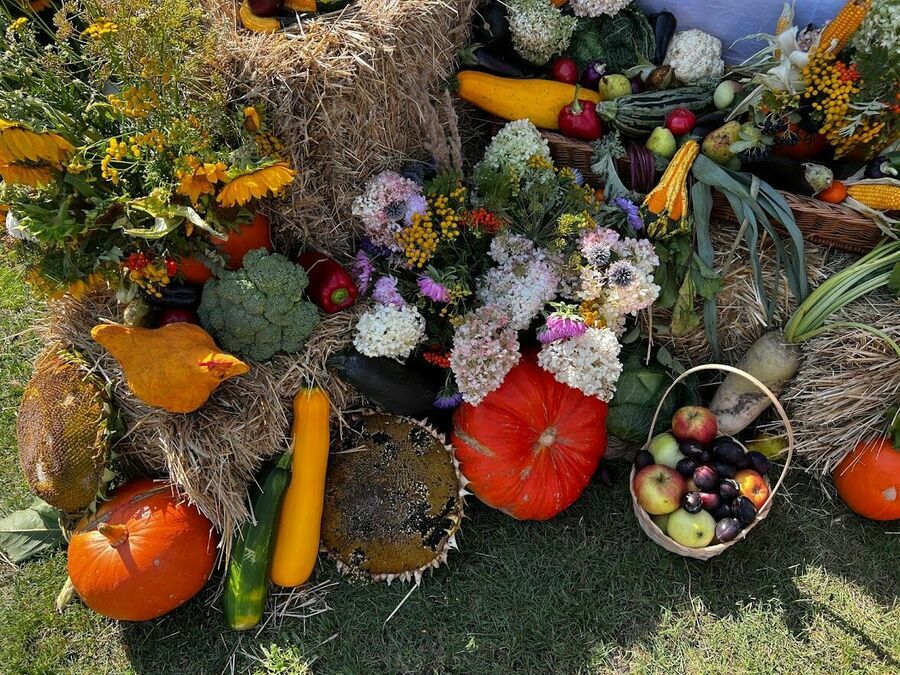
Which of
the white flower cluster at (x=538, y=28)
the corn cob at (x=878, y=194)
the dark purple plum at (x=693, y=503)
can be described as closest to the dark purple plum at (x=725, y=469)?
the dark purple plum at (x=693, y=503)

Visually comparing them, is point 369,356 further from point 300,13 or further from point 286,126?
point 300,13

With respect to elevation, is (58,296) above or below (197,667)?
above

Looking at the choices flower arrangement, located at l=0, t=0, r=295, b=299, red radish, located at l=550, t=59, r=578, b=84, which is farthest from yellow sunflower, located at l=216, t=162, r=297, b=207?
red radish, located at l=550, t=59, r=578, b=84

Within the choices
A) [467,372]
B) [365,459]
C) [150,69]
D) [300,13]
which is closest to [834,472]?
[467,372]

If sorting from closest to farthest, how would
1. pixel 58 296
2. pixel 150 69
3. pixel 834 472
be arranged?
1. pixel 150 69
2. pixel 58 296
3. pixel 834 472

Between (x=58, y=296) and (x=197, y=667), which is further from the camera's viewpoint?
(x=197, y=667)

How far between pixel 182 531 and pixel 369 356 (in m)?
1.04

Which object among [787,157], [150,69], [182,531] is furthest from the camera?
[787,157]

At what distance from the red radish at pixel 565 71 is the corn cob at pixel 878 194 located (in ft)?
4.29

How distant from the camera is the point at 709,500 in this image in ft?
9.68

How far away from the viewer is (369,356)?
3.03 meters

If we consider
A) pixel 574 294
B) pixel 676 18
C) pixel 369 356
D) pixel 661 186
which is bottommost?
pixel 369 356

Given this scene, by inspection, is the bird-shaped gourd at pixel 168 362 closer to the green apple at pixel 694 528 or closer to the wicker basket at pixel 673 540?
the wicker basket at pixel 673 540

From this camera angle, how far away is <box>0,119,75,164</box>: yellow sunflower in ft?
7.16
